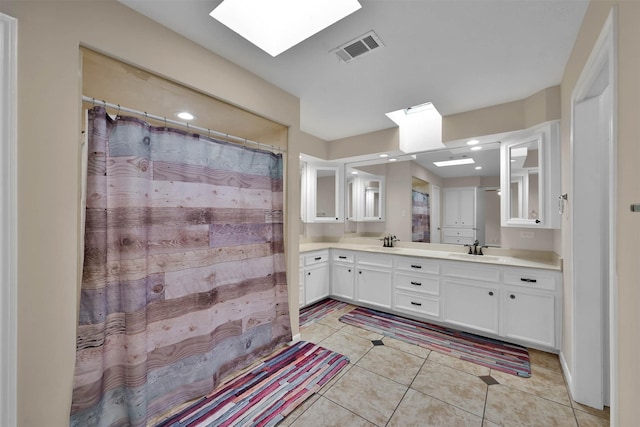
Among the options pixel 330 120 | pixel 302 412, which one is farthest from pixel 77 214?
pixel 330 120

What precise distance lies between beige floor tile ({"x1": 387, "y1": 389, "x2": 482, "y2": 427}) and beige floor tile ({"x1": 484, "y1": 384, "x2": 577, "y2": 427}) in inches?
6.2

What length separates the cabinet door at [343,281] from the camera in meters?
3.71

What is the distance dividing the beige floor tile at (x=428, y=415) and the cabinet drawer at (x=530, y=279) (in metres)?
1.39

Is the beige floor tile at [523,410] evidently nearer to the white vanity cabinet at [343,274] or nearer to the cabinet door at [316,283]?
the white vanity cabinet at [343,274]

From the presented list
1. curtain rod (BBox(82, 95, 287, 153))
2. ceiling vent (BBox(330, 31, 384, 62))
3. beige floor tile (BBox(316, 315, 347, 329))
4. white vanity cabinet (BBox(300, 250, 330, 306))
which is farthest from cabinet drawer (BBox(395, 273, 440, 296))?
ceiling vent (BBox(330, 31, 384, 62))

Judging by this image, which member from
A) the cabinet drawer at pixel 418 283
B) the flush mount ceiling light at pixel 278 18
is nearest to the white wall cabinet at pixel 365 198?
the cabinet drawer at pixel 418 283

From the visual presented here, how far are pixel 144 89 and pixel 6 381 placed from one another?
5.42 feet

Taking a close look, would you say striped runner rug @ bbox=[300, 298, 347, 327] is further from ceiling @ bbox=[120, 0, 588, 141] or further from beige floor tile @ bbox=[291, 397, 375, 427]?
ceiling @ bbox=[120, 0, 588, 141]

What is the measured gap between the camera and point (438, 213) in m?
3.49

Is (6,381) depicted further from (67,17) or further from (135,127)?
(67,17)

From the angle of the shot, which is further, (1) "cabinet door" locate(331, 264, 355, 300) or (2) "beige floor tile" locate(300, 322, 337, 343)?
(1) "cabinet door" locate(331, 264, 355, 300)

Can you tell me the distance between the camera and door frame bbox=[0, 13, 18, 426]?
1114 mm

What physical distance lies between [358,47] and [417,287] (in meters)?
2.61

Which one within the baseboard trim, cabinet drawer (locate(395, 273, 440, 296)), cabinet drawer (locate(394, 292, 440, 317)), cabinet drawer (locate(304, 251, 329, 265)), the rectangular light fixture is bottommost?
the baseboard trim
